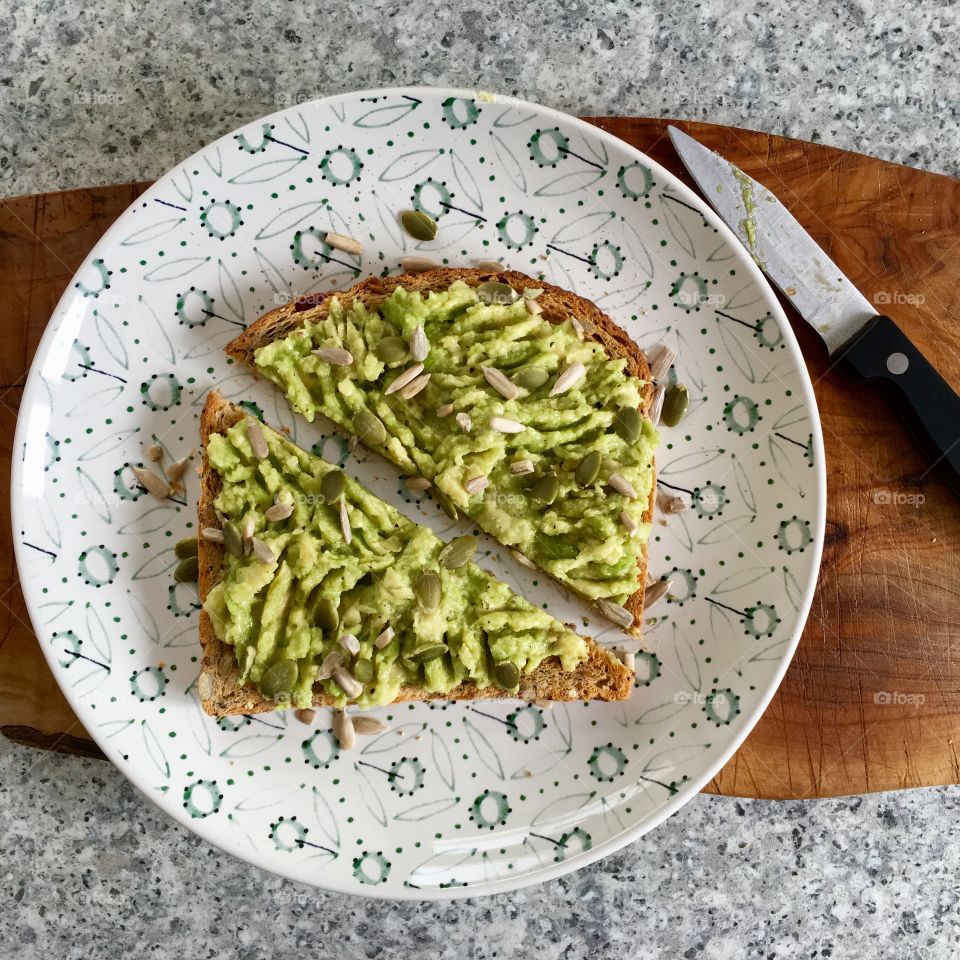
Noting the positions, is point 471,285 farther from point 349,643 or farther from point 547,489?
point 349,643

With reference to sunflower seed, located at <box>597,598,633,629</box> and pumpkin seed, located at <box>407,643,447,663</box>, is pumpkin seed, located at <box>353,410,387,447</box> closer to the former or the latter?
pumpkin seed, located at <box>407,643,447,663</box>

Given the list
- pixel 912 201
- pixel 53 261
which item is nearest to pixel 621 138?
pixel 912 201

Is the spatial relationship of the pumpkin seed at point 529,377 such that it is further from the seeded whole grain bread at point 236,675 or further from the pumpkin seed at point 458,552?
the seeded whole grain bread at point 236,675

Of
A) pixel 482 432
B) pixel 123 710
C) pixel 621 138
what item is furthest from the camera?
pixel 621 138

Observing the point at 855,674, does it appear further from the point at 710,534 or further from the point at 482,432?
the point at 482,432

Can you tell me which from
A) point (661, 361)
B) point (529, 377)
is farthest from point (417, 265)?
point (661, 361)
